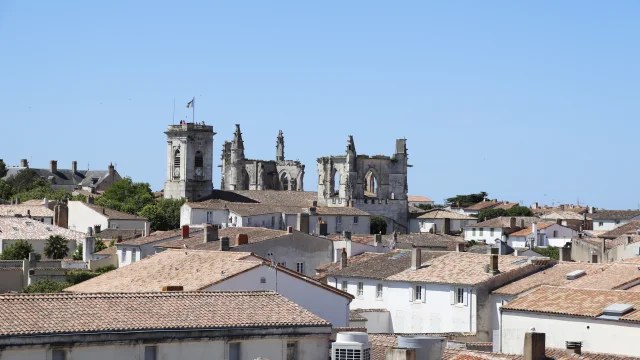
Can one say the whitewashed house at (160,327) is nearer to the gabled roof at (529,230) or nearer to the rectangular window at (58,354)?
the rectangular window at (58,354)

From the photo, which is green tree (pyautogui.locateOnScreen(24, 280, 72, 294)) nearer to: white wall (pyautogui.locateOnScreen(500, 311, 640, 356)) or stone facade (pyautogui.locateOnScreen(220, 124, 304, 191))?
white wall (pyautogui.locateOnScreen(500, 311, 640, 356))

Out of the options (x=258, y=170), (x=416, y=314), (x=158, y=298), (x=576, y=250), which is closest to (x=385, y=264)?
(x=416, y=314)

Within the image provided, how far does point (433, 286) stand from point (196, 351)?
25.6m

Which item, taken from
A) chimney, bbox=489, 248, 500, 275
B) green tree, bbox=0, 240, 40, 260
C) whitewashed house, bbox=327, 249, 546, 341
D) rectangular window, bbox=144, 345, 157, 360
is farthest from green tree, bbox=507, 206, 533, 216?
rectangular window, bbox=144, 345, 157, 360

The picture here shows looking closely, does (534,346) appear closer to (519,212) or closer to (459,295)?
(459,295)

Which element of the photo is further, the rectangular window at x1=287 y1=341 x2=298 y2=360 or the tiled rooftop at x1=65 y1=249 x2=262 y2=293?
the tiled rooftop at x1=65 y1=249 x2=262 y2=293

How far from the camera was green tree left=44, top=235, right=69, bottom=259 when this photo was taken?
273 ft

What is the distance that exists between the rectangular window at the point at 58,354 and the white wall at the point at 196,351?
0.07 m

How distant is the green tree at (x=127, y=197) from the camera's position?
124919 mm

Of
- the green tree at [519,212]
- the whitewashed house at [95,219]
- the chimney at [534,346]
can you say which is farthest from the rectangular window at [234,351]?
the green tree at [519,212]

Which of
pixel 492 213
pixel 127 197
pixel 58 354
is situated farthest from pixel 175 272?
pixel 492 213

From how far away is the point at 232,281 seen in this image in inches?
1576

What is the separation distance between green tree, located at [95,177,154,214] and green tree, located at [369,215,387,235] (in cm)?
2045

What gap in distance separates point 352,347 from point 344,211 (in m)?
87.3
